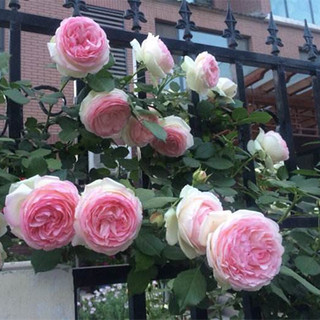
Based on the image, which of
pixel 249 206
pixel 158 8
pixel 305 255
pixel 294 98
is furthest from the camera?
pixel 158 8

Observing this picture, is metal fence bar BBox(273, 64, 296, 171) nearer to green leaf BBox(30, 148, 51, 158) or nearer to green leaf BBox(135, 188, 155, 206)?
green leaf BBox(135, 188, 155, 206)

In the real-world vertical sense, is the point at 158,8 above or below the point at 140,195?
above

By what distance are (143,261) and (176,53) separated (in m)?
0.82

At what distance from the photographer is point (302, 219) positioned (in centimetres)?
119

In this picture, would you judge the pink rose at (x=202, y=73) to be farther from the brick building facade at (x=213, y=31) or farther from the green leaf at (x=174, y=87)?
the brick building facade at (x=213, y=31)

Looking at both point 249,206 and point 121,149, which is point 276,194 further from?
point 121,149

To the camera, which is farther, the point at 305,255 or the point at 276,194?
the point at 276,194

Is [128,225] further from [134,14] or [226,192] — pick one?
[134,14]

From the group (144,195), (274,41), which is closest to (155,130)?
(144,195)

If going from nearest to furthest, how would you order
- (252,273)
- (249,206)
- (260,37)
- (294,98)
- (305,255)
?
(252,273) → (305,255) → (249,206) → (294,98) → (260,37)

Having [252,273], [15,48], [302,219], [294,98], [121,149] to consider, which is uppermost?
[294,98]

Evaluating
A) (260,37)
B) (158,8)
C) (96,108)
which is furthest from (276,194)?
(260,37)

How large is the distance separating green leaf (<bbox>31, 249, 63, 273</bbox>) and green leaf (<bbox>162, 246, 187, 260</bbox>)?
228 mm

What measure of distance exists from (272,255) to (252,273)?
6 cm
